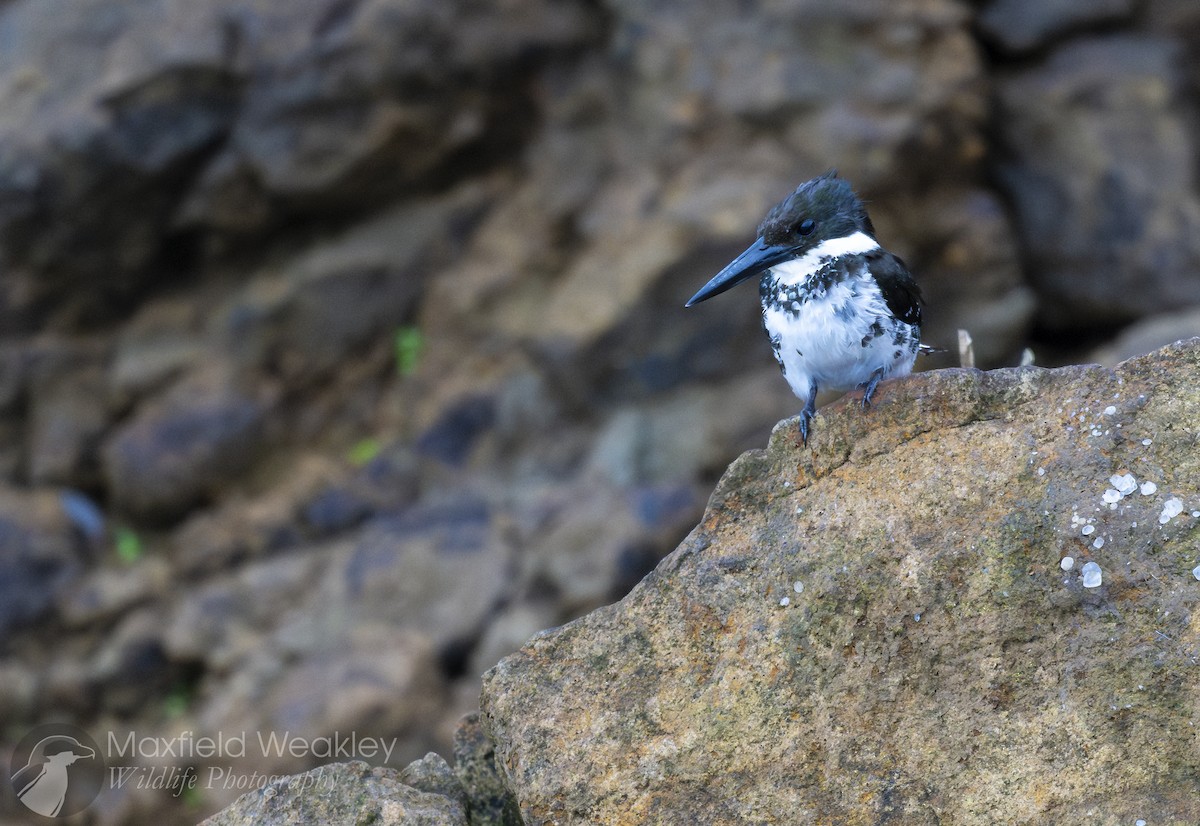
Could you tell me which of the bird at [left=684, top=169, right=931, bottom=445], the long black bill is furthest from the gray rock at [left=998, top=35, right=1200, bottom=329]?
the long black bill

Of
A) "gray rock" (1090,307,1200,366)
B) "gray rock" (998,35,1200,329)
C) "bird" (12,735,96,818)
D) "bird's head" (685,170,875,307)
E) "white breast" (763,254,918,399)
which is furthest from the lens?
"gray rock" (998,35,1200,329)

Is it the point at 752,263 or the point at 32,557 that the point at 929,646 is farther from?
the point at 32,557

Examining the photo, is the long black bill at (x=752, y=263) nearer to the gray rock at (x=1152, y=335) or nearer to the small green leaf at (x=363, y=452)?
the gray rock at (x=1152, y=335)

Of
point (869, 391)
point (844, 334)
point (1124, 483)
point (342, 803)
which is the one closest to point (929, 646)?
point (1124, 483)

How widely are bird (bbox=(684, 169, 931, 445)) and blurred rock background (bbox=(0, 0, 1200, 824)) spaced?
3.95 m

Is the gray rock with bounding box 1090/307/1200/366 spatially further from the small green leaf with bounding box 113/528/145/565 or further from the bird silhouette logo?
the small green leaf with bounding box 113/528/145/565

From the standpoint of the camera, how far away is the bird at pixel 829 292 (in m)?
3.81

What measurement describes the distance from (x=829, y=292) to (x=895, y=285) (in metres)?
0.24

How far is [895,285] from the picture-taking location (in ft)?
12.9

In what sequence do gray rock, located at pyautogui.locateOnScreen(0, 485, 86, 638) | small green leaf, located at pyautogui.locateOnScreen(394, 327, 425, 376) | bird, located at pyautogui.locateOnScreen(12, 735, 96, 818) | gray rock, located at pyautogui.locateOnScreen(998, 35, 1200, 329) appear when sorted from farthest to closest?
small green leaf, located at pyautogui.locateOnScreen(394, 327, 425, 376)
gray rock, located at pyautogui.locateOnScreen(998, 35, 1200, 329)
gray rock, located at pyautogui.locateOnScreen(0, 485, 86, 638)
bird, located at pyautogui.locateOnScreen(12, 735, 96, 818)

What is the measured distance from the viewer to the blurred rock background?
8188 millimetres

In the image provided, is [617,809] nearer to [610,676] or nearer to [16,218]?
[610,676]

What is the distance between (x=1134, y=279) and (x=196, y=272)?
700 centimetres

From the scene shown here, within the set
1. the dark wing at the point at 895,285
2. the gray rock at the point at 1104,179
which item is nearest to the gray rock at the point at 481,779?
the dark wing at the point at 895,285
